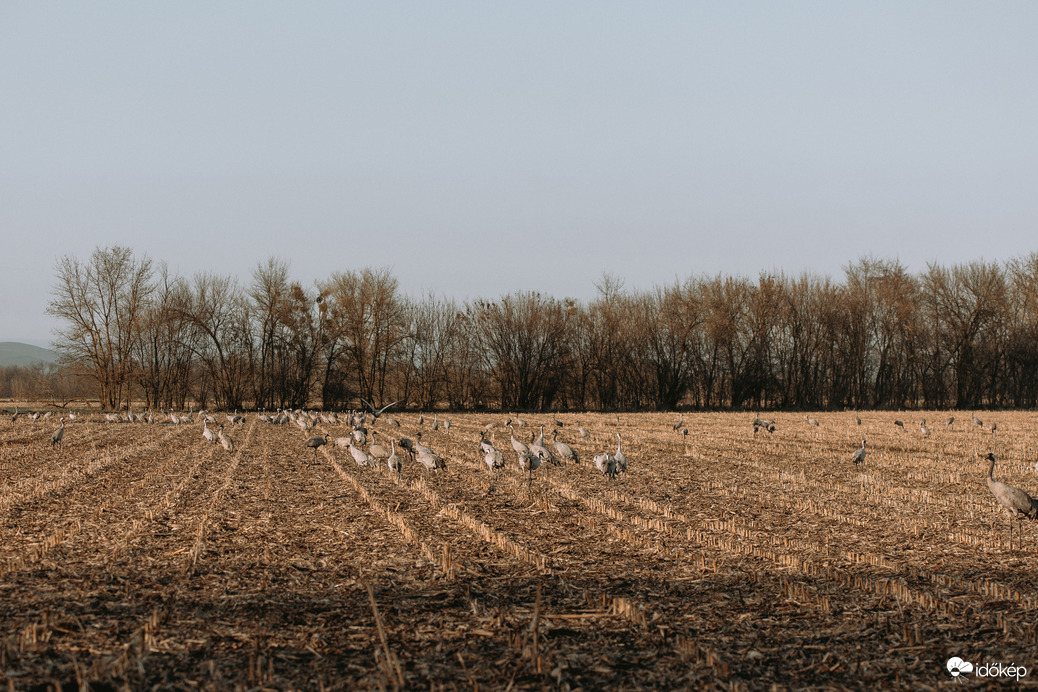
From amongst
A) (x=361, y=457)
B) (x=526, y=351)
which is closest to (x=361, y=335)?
(x=526, y=351)

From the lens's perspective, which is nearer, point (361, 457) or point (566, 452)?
point (566, 452)

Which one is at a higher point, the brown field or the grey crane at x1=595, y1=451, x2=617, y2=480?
the grey crane at x1=595, y1=451, x2=617, y2=480

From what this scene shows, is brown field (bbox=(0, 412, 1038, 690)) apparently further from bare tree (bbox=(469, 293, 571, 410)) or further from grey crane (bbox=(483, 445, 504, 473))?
bare tree (bbox=(469, 293, 571, 410))

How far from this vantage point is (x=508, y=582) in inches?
251

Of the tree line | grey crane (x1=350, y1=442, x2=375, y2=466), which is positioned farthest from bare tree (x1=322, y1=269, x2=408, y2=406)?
grey crane (x1=350, y1=442, x2=375, y2=466)

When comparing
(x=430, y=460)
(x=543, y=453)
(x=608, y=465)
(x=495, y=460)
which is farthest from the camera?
(x=543, y=453)

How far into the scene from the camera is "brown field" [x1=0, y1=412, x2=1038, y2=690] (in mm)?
4453

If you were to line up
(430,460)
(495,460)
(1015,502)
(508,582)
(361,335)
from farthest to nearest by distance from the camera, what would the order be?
(361,335)
(495,460)
(430,460)
(1015,502)
(508,582)

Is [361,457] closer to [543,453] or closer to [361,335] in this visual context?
[543,453]

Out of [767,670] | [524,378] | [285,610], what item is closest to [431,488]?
[285,610]

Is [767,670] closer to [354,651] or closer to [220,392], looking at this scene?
[354,651]

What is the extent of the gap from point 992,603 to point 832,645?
1.88 metres

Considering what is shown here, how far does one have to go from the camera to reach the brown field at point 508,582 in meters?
4.45

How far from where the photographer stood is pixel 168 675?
427cm
